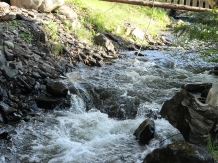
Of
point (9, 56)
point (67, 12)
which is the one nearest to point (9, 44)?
point (9, 56)

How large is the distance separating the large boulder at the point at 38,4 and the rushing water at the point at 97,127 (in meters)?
2.53

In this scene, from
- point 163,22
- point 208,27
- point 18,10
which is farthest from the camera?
point 163,22

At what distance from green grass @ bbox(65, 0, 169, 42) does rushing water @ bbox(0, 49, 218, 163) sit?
2.18m

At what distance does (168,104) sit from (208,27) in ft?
5.09

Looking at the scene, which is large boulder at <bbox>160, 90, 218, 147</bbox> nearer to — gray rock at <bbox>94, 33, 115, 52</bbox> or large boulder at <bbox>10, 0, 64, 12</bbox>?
gray rock at <bbox>94, 33, 115, 52</bbox>

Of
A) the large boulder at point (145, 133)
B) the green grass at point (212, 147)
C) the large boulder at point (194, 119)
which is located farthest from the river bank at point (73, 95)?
the green grass at point (212, 147)

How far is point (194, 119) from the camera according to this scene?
4.52m

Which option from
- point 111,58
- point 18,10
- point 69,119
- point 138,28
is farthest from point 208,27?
point 138,28

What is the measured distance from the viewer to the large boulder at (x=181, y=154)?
338 centimetres

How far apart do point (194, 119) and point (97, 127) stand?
1886 millimetres

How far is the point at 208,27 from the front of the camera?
5.29m

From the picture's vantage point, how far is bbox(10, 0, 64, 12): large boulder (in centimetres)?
933

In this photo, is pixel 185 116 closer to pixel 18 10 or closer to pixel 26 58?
pixel 26 58

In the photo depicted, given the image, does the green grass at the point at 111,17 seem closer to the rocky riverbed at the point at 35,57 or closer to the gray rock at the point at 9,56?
the rocky riverbed at the point at 35,57
